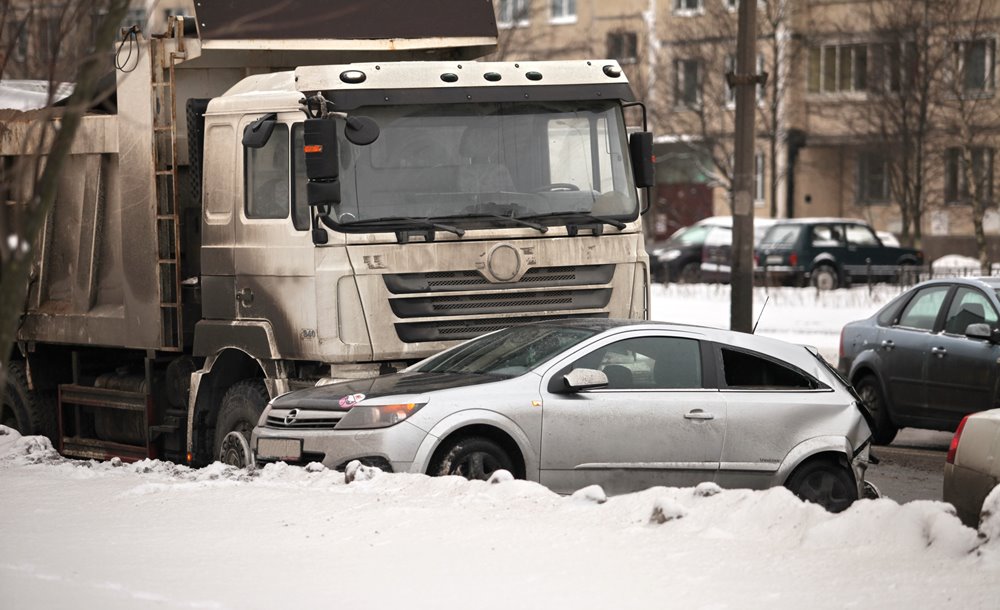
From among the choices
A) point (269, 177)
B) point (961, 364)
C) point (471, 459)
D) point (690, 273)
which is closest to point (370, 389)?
point (471, 459)

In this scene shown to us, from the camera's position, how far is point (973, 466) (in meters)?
8.04

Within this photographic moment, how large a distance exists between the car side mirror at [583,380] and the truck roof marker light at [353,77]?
2.82 metres

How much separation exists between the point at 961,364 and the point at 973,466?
5.19 metres

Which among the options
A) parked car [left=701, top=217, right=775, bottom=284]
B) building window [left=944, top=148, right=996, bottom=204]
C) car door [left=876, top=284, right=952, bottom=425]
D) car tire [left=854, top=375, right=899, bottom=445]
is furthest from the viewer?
building window [left=944, top=148, right=996, bottom=204]

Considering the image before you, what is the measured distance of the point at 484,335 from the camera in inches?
426

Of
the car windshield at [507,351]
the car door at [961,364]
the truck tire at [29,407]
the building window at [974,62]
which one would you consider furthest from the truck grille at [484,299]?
the building window at [974,62]

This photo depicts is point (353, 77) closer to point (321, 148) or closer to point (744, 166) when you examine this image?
point (321, 148)

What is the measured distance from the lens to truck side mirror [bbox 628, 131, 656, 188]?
11539 millimetres

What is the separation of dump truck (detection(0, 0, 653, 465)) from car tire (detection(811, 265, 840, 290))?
23.7 meters

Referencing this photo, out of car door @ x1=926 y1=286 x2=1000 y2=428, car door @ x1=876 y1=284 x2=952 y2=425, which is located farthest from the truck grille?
car door @ x1=876 y1=284 x2=952 y2=425

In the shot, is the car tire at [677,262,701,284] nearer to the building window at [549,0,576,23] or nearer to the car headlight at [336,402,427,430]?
the building window at [549,0,576,23]

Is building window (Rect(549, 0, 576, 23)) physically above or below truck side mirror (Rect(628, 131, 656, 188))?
above

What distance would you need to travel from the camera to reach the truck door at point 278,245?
10.8m

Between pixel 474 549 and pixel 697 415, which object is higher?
pixel 697 415
